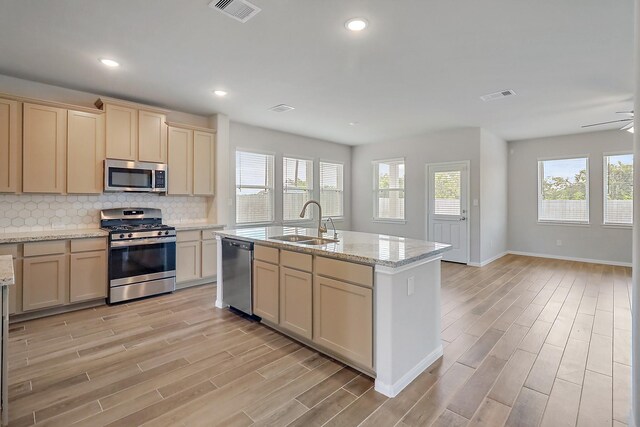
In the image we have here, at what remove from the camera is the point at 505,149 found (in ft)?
23.8

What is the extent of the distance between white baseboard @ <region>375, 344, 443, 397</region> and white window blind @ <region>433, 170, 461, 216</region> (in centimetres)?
437

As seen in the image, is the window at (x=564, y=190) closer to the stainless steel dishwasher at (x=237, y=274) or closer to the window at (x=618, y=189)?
the window at (x=618, y=189)

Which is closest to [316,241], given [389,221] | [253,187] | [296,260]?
[296,260]

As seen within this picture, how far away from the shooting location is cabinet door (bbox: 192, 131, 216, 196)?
4.96 meters

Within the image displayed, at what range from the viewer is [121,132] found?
416cm

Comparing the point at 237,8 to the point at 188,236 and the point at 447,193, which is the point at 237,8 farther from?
the point at 447,193

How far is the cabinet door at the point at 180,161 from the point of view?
469 centimetres

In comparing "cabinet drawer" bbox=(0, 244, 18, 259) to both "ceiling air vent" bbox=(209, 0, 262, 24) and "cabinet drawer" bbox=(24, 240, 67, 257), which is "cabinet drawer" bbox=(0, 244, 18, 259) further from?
"ceiling air vent" bbox=(209, 0, 262, 24)

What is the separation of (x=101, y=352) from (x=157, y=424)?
1279 mm

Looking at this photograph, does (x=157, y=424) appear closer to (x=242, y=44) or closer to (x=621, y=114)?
(x=242, y=44)

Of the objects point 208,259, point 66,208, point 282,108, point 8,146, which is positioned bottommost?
point 208,259

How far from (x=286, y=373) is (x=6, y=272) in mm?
1831

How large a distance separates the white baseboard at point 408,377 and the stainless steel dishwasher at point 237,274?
1677 millimetres

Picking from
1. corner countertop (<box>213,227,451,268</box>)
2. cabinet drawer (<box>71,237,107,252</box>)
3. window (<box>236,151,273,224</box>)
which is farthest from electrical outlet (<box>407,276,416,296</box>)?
window (<box>236,151,273,224</box>)
